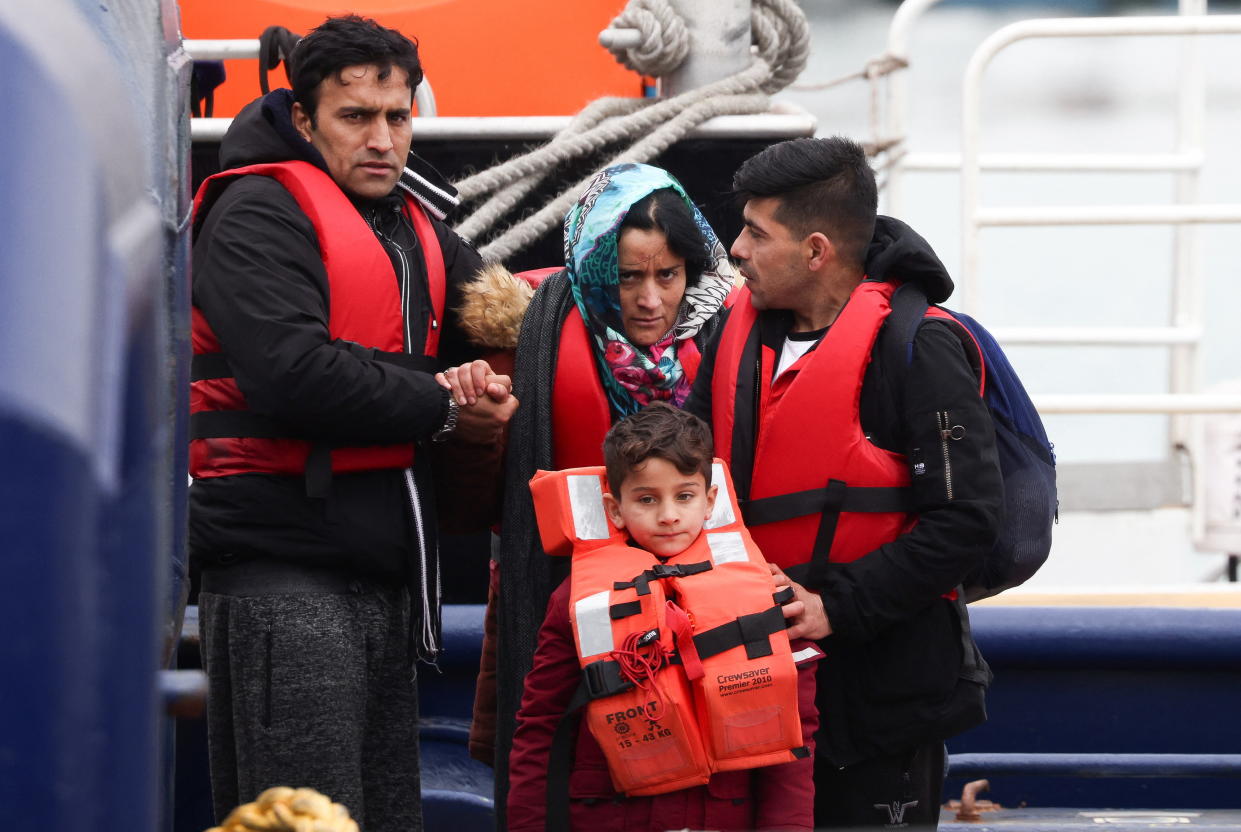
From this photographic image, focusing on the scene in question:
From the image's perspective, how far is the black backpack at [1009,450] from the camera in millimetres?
2217

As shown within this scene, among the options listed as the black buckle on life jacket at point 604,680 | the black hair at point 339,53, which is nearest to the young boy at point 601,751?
the black buckle on life jacket at point 604,680

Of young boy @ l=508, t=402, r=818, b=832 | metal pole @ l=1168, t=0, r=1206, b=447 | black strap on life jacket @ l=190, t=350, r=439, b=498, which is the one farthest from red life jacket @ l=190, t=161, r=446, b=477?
metal pole @ l=1168, t=0, r=1206, b=447

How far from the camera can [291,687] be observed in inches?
87.9

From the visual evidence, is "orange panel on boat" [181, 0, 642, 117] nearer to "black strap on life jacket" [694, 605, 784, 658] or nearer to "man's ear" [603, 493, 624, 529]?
"man's ear" [603, 493, 624, 529]

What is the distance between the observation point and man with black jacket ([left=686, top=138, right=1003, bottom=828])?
2145 mm

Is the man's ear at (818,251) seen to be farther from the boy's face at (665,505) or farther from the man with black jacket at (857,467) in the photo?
the boy's face at (665,505)

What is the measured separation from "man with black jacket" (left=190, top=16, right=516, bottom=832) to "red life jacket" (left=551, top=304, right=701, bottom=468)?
128 mm

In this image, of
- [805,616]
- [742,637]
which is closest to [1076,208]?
[805,616]

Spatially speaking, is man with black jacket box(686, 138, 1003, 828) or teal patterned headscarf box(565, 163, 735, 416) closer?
man with black jacket box(686, 138, 1003, 828)

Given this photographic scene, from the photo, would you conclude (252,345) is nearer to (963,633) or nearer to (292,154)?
(292,154)

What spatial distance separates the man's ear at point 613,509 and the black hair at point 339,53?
31.0 inches

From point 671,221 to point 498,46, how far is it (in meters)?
1.83

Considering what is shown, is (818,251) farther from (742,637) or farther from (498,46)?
(498,46)

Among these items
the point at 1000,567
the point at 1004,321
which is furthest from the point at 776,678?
the point at 1004,321
